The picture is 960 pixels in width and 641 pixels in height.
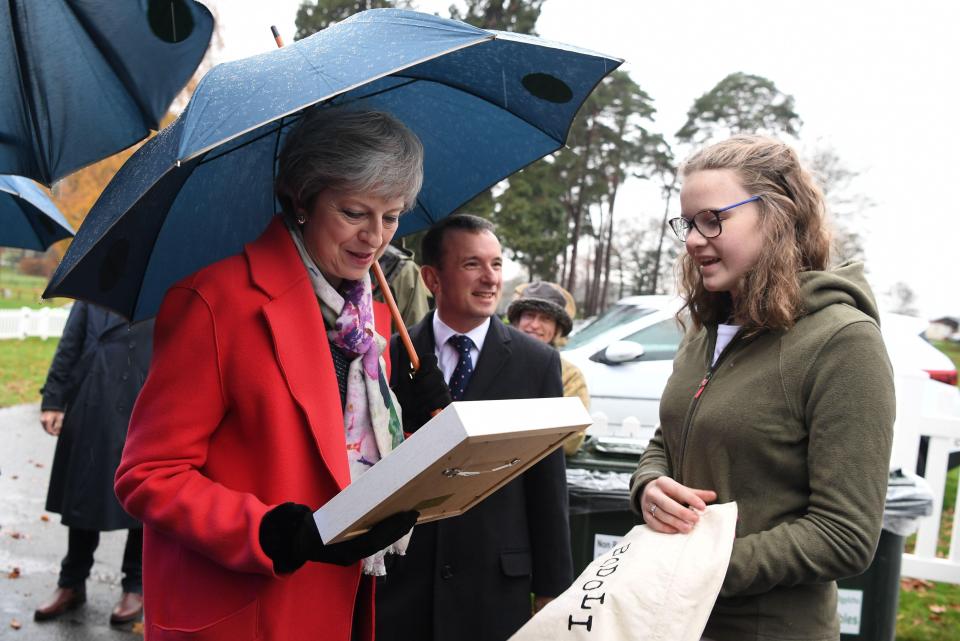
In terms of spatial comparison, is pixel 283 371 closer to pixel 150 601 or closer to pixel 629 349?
pixel 150 601

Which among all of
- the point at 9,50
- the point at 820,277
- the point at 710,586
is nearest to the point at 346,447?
the point at 710,586

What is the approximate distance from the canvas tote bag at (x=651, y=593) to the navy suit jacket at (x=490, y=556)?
960 millimetres

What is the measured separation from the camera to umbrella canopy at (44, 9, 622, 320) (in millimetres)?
1685

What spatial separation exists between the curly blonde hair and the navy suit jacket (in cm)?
105

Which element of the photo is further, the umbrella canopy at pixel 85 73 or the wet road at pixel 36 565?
the wet road at pixel 36 565


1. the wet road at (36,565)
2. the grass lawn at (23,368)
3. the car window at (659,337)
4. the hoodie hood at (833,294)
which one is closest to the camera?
the hoodie hood at (833,294)

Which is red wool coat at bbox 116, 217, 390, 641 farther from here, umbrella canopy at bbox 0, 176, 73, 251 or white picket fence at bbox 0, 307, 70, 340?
white picket fence at bbox 0, 307, 70, 340

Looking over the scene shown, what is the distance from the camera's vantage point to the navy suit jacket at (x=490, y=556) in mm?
2793

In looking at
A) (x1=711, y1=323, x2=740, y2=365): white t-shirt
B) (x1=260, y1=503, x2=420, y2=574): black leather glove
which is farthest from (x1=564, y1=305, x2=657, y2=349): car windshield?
(x1=260, y1=503, x2=420, y2=574): black leather glove

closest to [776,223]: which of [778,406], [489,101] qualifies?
[778,406]

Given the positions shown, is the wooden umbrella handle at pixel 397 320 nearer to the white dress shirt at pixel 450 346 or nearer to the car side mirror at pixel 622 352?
the white dress shirt at pixel 450 346

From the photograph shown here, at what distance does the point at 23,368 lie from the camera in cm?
1611

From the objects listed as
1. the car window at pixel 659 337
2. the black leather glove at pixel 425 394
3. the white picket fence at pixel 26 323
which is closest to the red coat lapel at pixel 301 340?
the black leather glove at pixel 425 394

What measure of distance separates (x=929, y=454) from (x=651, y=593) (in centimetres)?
439
